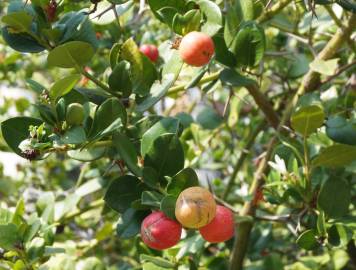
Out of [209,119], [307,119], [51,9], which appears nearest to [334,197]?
[307,119]

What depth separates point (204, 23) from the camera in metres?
1.13

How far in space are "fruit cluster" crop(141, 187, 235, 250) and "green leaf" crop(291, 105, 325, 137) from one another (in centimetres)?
23

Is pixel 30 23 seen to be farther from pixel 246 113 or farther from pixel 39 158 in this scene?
pixel 246 113

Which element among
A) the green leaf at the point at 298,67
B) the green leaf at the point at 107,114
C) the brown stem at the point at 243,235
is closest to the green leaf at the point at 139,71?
the green leaf at the point at 107,114

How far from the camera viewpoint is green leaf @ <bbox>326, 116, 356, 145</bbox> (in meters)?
1.16

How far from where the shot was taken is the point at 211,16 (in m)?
1.11

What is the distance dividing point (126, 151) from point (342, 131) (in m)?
0.44

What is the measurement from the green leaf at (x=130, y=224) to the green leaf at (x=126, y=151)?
8cm

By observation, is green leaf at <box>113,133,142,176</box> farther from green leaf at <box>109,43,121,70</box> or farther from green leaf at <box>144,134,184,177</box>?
green leaf at <box>109,43,121,70</box>

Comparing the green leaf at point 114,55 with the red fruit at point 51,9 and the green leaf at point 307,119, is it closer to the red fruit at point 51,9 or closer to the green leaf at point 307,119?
the red fruit at point 51,9

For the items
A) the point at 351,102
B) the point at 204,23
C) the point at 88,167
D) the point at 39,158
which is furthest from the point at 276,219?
the point at 88,167

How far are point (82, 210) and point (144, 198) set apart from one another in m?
0.77

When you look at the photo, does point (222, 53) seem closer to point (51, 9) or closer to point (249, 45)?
point (249, 45)

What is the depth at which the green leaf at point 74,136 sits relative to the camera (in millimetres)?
939
